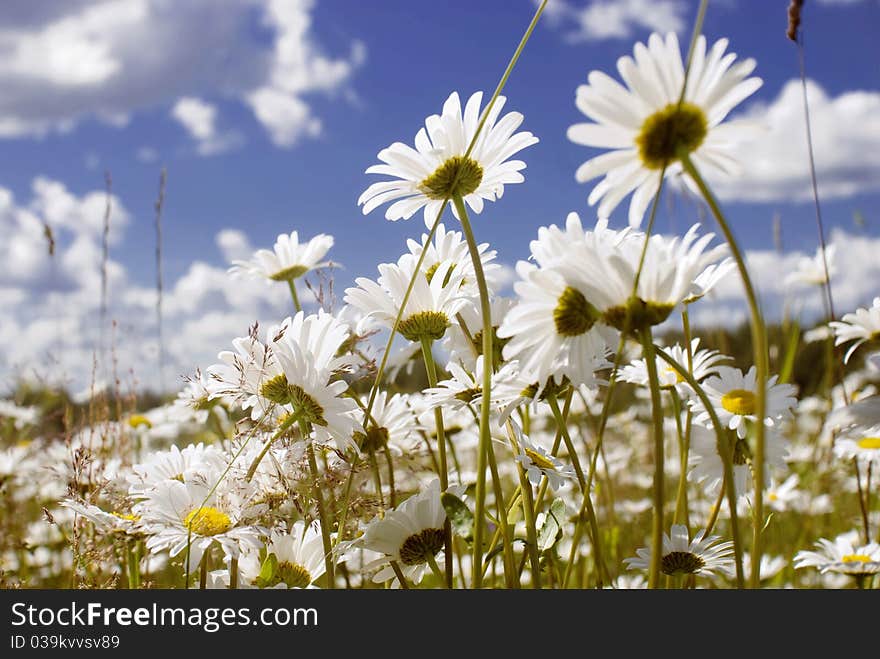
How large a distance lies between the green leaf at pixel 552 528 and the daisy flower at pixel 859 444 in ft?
0.82

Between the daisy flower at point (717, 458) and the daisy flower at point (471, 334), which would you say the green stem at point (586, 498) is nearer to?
the daisy flower at point (471, 334)

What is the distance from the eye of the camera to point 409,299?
74 cm

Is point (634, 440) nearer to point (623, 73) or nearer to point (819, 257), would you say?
point (819, 257)

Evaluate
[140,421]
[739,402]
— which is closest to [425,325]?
[739,402]

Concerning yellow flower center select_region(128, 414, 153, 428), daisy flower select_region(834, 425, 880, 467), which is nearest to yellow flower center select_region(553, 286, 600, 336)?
daisy flower select_region(834, 425, 880, 467)

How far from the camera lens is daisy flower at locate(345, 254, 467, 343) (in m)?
0.73

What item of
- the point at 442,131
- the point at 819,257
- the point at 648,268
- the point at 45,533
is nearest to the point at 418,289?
the point at 442,131

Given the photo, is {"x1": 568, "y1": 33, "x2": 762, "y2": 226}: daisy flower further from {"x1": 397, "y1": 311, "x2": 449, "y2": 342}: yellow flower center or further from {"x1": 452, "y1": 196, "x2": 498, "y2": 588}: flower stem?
{"x1": 397, "y1": 311, "x2": 449, "y2": 342}: yellow flower center

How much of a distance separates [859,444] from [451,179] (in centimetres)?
70

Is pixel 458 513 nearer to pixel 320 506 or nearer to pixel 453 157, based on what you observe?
pixel 320 506

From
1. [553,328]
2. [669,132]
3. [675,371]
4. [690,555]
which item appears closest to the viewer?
[669,132]

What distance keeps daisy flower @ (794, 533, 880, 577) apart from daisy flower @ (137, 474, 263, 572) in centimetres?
71
